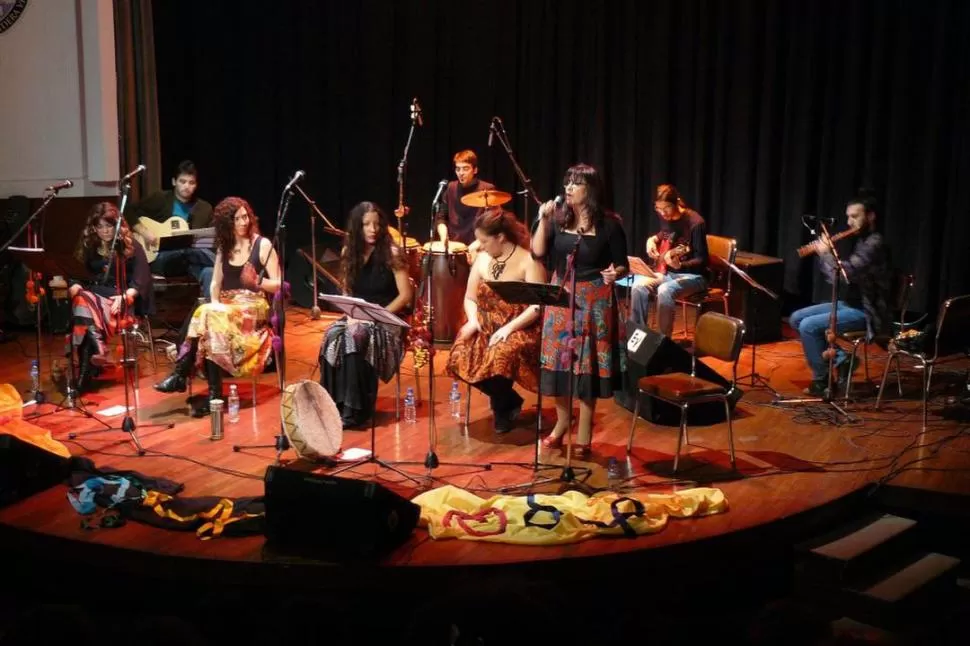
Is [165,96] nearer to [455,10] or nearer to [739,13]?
[455,10]

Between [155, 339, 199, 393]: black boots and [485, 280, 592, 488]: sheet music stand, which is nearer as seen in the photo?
[485, 280, 592, 488]: sheet music stand

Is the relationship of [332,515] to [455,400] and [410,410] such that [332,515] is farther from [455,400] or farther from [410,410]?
[455,400]

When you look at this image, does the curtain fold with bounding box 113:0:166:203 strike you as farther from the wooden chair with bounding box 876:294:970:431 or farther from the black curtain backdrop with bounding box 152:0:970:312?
the wooden chair with bounding box 876:294:970:431

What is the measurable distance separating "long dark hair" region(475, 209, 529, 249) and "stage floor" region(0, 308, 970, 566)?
117 centimetres

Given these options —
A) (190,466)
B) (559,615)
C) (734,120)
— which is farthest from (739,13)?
(559,615)

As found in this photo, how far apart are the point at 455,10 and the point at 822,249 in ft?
16.2

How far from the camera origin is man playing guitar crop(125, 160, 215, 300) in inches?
354

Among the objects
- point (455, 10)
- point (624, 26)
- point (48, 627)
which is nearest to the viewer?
point (48, 627)

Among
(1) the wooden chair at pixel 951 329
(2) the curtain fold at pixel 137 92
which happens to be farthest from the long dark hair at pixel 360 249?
(2) the curtain fold at pixel 137 92

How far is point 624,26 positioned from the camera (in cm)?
959

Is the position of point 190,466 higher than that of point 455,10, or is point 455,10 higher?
point 455,10

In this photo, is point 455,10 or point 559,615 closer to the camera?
point 559,615

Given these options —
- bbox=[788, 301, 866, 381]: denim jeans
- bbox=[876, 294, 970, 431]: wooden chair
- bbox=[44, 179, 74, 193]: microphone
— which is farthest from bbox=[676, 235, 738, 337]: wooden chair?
bbox=[44, 179, 74, 193]: microphone

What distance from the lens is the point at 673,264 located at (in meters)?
8.05
